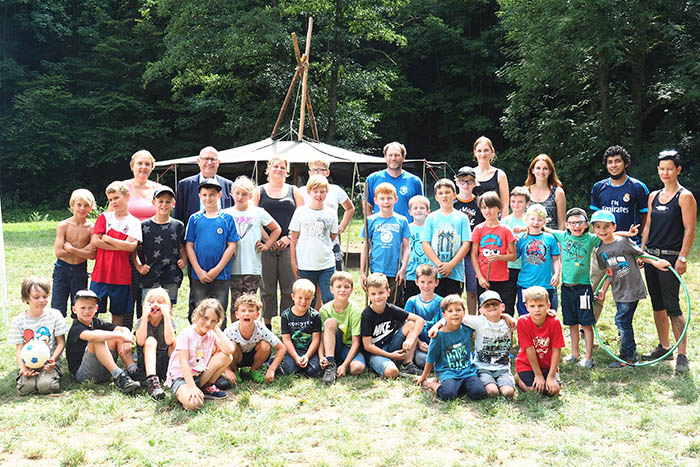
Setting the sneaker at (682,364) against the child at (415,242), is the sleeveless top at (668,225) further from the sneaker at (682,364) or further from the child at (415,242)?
the child at (415,242)

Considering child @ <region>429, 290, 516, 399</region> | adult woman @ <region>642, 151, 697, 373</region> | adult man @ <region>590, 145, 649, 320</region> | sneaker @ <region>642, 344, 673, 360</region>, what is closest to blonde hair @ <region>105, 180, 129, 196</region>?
child @ <region>429, 290, 516, 399</region>

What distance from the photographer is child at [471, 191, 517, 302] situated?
4953mm

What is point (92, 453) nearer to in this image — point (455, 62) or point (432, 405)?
point (432, 405)

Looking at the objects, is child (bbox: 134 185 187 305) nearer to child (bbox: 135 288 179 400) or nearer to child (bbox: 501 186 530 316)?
child (bbox: 135 288 179 400)

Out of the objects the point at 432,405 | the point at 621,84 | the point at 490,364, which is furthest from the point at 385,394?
the point at 621,84

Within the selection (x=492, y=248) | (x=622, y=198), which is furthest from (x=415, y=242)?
(x=622, y=198)

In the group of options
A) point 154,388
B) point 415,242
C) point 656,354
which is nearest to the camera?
point 154,388

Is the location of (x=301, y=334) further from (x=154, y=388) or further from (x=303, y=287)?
(x=154, y=388)

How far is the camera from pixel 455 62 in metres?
27.6

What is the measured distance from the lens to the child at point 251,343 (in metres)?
4.53

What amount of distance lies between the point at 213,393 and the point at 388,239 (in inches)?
75.3

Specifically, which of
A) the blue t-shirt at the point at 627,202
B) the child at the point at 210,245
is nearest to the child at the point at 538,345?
the blue t-shirt at the point at 627,202

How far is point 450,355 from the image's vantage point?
14.2 feet

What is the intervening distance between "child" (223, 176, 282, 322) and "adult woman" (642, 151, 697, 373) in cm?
308
